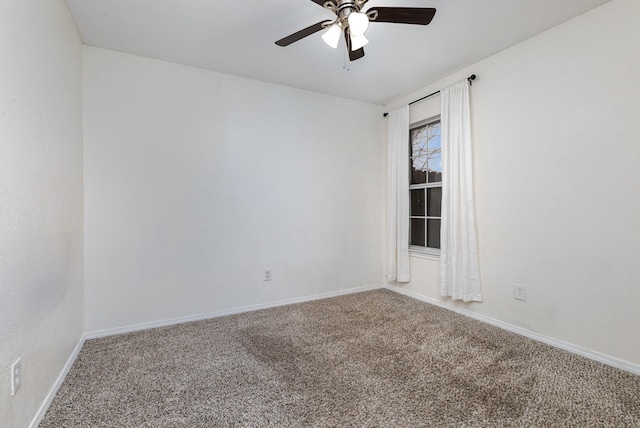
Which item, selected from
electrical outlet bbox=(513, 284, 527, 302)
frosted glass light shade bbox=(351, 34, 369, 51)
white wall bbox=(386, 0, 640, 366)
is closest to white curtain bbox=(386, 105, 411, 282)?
white wall bbox=(386, 0, 640, 366)

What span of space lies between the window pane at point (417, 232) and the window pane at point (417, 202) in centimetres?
9

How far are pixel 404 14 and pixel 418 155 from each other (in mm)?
2116

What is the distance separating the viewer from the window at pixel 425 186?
3.40 metres

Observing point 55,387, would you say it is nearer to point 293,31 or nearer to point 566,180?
point 293,31

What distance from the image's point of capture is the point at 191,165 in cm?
285

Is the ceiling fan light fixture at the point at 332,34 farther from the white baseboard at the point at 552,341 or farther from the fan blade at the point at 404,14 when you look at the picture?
the white baseboard at the point at 552,341

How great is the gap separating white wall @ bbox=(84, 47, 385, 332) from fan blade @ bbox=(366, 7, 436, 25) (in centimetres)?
178

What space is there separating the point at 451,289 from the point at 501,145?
4.98ft

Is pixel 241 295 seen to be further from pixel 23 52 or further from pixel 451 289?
pixel 23 52

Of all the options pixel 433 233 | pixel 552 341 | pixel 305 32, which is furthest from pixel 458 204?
pixel 305 32

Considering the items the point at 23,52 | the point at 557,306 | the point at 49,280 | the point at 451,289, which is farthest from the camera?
the point at 451,289

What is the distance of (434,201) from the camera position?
3451 millimetres

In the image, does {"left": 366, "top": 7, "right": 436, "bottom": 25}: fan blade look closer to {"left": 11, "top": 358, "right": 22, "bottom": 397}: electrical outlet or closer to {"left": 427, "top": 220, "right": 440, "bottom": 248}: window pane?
{"left": 427, "top": 220, "right": 440, "bottom": 248}: window pane

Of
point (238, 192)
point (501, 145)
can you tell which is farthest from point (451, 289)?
point (238, 192)
